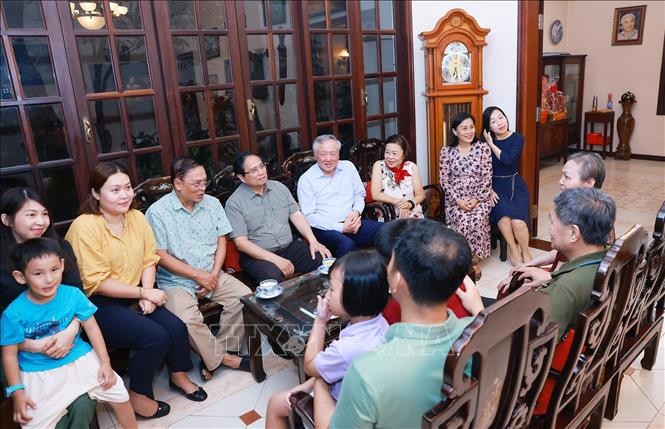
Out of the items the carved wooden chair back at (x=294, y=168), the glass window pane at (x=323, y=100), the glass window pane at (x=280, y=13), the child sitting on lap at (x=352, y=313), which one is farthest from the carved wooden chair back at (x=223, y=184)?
the child sitting on lap at (x=352, y=313)

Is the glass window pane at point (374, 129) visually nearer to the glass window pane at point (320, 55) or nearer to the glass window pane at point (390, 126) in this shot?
the glass window pane at point (390, 126)

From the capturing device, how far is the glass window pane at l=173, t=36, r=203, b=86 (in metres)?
3.06

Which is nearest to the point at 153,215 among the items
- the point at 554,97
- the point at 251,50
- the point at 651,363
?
the point at 251,50

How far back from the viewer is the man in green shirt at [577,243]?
149cm

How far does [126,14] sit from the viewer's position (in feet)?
9.37

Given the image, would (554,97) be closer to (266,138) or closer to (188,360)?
(266,138)

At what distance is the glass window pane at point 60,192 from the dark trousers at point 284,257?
1.03 m

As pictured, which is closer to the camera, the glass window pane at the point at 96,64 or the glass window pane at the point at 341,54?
the glass window pane at the point at 96,64

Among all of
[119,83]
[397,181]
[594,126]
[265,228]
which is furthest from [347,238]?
[594,126]

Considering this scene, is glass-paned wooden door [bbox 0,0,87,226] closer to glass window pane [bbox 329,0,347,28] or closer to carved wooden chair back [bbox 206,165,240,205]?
carved wooden chair back [bbox 206,165,240,205]

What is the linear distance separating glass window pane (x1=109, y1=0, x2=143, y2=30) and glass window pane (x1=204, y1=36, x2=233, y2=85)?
43 cm

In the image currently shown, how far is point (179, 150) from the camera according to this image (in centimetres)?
311

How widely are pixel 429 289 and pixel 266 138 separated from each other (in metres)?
2.59

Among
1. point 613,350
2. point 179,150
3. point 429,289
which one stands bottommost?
point 613,350
